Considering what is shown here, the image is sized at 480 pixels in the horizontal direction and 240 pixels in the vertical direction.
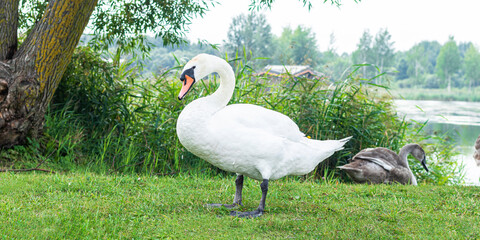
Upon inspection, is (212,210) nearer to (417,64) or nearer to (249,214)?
(249,214)

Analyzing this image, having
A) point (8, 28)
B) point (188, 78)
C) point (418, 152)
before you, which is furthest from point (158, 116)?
point (418, 152)

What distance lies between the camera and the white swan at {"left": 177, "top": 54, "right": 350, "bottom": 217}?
13.5 ft

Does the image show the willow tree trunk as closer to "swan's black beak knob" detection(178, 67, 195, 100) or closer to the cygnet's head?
"swan's black beak knob" detection(178, 67, 195, 100)

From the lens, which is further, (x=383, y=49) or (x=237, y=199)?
(x=383, y=49)

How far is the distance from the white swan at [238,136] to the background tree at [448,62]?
229 feet

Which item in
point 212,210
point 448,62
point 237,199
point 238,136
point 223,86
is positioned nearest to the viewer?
point 238,136

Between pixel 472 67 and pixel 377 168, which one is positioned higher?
pixel 472 67

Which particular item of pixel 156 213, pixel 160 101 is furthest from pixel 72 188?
pixel 160 101

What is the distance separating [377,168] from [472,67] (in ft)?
234

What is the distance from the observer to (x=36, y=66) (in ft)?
22.3

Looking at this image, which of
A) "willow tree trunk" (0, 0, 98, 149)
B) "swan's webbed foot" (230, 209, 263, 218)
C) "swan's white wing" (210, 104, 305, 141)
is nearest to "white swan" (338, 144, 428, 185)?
"swan's white wing" (210, 104, 305, 141)

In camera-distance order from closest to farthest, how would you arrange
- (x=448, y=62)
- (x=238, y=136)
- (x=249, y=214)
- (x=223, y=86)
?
(x=238, y=136)
(x=249, y=214)
(x=223, y=86)
(x=448, y=62)

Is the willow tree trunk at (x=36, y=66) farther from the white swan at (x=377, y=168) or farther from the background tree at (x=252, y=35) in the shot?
the background tree at (x=252, y=35)

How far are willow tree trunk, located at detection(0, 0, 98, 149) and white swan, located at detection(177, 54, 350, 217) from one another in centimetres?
332
